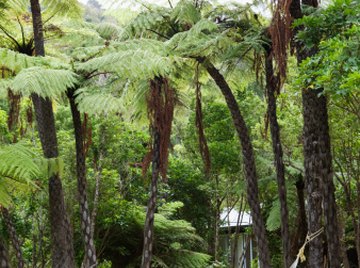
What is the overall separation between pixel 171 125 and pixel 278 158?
5.63ft

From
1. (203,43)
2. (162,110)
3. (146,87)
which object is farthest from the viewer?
(146,87)

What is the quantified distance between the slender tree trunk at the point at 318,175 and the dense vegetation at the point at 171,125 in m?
0.02

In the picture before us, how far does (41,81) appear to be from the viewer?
511 cm

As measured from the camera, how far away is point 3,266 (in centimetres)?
451

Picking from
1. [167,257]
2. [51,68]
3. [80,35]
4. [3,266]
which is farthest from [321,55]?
[167,257]

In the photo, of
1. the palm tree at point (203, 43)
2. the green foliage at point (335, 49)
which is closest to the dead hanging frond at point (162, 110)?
the palm tree at point (203, 43)

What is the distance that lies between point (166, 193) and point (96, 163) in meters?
2.87

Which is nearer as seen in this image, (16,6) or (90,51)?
(90,51)

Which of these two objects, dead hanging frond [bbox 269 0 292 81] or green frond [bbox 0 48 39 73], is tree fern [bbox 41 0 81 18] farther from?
dead hanging frond [bbox 269 0 292 81]

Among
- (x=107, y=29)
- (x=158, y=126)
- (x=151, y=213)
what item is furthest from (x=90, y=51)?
(x=107, y=29)

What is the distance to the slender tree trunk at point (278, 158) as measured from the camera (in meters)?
7.21

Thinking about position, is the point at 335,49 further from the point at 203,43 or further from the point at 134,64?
the point at 203,43

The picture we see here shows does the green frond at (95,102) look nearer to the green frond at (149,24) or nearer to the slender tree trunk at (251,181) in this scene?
the green frond at (149,24)

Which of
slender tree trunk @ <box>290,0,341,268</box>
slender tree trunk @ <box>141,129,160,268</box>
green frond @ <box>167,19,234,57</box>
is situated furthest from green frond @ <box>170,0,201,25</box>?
slender tree trunk @ <box>290,0,341,268</box>
